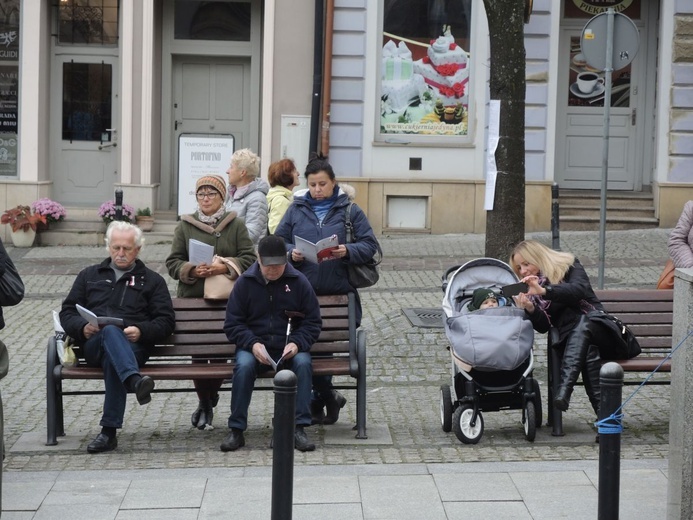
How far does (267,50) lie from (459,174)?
3.39 meters

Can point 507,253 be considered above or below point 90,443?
above

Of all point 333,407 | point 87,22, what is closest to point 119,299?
point 333,407

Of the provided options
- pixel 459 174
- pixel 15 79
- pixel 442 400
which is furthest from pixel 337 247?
pixel 15 79

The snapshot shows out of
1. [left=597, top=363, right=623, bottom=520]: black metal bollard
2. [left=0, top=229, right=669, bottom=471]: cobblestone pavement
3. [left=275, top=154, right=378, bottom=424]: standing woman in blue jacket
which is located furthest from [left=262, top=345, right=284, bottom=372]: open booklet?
[left=597, top=363, right=623, bottom=520]: black metal bollard

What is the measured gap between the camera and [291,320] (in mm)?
8016

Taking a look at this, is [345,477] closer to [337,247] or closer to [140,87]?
[337,247]

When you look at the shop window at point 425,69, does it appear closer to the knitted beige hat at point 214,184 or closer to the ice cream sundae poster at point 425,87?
the ice cream sundae poster at point 425,87

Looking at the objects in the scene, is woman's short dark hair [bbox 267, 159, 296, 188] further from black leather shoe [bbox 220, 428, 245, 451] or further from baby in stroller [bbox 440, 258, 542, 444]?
black leather shoe [bbox 220, 428, 245, 451]

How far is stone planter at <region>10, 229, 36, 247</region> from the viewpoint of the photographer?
1823 cm

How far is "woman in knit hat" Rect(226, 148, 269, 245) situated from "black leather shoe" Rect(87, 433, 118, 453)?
218 centimetres

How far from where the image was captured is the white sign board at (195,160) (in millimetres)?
17688

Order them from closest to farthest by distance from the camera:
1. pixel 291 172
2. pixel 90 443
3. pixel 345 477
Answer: pixel 345 477, pixel 90 443, pixel 291 172

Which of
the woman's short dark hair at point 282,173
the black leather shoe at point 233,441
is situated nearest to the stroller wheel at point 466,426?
the black leather shoe at point 233,441

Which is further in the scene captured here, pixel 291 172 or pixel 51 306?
pixel 51 306
